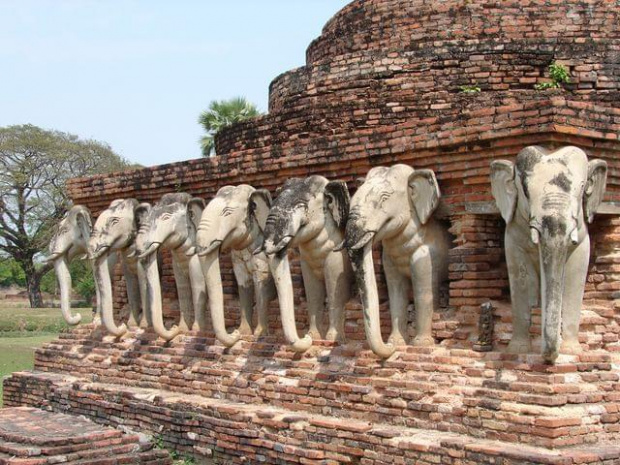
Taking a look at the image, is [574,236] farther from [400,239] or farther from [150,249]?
[150,249]

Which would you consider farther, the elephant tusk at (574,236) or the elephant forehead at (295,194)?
the elephant forehead at (295,194)

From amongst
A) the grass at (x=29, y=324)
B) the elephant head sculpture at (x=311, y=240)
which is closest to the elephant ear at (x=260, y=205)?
the elephant head sculpture at (x=311, y=240)

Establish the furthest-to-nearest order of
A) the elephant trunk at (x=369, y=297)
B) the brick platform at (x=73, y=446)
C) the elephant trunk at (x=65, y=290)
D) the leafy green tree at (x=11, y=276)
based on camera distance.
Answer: the leafy green tree at (x=11, y=276), the elephant trunk at (x=65, y=290), the brick platform at (x=73, y=446), the elephant trunk at (x=369, y=297)

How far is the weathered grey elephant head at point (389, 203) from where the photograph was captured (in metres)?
7.65

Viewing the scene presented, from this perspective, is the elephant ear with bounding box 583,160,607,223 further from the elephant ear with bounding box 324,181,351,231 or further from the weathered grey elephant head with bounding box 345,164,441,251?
the elephant ear with bounding box 324,181,351,231

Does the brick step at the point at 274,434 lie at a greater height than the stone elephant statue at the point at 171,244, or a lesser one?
lesser

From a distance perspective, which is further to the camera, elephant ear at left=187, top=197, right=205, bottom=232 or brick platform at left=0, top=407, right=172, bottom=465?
elephant ear at left=187, top=197, right=205, bottom=232

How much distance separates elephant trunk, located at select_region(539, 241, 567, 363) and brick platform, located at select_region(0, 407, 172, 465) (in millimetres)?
4052

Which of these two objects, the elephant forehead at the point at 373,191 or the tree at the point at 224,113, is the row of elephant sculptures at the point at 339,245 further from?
the tree at the point at 224,113

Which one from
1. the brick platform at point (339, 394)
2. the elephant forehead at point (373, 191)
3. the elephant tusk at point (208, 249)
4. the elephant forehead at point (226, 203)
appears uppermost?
the elephant forehead at point (226, 203)

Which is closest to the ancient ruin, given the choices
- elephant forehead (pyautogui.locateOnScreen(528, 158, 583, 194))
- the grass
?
elephant forehead (pyautogui.locateOnScreen(528, 158, 583, 194))

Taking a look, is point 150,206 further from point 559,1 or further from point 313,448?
point 559,1

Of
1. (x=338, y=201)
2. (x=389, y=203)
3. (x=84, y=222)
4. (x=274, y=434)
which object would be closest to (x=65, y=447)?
(x=274, y=434)

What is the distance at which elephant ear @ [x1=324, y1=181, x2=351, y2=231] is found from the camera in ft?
27.1
